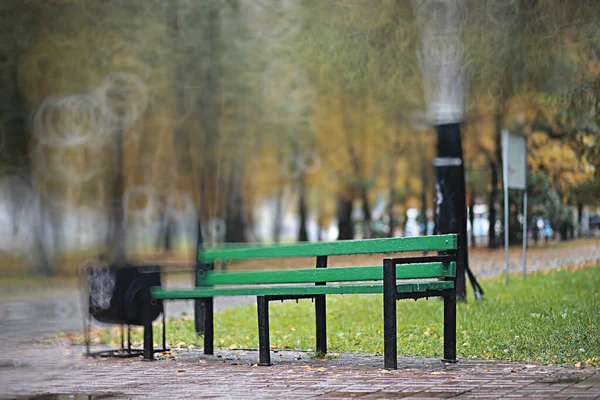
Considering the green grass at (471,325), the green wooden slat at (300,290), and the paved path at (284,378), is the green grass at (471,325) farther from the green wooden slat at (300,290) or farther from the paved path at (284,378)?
the green wooden slat at (300,290)

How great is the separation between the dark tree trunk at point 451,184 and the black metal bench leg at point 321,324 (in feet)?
15.5

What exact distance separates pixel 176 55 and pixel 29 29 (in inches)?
193

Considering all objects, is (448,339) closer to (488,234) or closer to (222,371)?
(222,371)

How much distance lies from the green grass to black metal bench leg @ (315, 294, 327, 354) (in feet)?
1.39

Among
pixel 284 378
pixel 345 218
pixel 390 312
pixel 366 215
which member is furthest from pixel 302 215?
pixel 284 378

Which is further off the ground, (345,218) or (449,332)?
(345,218)

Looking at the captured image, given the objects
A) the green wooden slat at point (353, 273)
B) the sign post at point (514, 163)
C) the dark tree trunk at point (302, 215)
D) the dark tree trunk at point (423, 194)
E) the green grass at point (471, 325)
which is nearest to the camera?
the green wooden slat at point (353, 273)

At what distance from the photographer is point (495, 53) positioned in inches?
499

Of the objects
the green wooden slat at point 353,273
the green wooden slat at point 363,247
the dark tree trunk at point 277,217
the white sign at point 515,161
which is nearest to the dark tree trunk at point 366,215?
the dark tree trunk at point 277,217

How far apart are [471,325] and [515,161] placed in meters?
5.68

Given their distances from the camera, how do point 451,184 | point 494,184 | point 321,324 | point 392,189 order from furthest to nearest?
point 392,189
point 494,184
point 451,184
point 321,324

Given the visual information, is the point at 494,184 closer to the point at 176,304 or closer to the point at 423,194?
the point at 423,194

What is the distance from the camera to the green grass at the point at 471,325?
26.6 ft

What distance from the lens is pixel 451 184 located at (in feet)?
42.2
